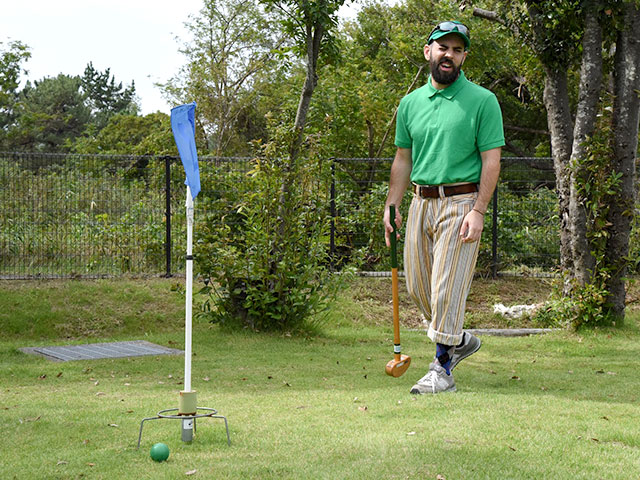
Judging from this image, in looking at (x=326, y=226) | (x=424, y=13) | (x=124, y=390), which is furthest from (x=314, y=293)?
(x=424, y=13)

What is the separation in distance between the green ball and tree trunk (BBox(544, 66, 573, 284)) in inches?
266

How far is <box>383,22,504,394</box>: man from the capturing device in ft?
17.0

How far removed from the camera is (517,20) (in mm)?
9609

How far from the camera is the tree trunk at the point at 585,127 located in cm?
878

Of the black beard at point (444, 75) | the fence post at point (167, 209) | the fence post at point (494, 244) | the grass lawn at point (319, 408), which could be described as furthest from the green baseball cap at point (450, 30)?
the fence post at point (494, 244)

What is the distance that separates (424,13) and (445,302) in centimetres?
1749

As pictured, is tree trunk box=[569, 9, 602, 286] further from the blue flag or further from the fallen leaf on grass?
the fallen leaf on grass

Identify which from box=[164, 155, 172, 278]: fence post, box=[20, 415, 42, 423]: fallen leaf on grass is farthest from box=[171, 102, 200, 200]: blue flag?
box=[164, 155, 172, 278]: fence post

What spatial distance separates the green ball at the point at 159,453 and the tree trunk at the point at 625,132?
6.85m

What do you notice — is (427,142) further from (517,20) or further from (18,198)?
(18,198)

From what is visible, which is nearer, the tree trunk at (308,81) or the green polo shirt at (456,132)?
the green polo shirt at (456,132)

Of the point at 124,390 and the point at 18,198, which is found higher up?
the point at 18,198

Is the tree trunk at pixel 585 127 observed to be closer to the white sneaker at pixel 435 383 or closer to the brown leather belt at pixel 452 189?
the brown leather belt at pixel 452 189

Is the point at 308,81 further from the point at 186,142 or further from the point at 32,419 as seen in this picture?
the point at 32,419
